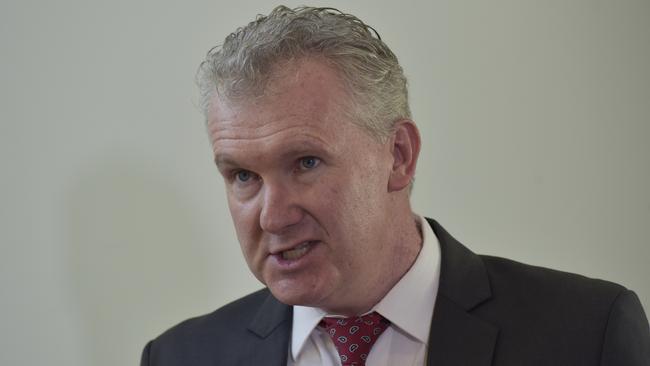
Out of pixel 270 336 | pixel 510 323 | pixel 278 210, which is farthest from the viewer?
pixel 270 336

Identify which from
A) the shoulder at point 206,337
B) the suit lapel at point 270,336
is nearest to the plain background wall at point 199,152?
the shoulder at point 206,337

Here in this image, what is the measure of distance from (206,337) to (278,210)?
504 mm

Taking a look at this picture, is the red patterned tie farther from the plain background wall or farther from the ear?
the plain background wall

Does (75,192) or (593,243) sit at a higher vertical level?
(75,192)

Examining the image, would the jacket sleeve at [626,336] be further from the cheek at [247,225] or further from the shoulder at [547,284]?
the cheek at [247,225]

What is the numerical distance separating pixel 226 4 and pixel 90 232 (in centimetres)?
67

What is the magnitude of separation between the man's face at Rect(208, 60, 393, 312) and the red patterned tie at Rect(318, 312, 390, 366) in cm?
12

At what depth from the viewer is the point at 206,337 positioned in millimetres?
1807

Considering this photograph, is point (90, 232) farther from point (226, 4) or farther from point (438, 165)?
point (438, 165)

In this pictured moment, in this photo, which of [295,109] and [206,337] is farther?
[206,337]

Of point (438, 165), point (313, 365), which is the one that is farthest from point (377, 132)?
point (438, 165)

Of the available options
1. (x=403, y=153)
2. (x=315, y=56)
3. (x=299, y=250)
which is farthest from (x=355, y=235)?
(x=315, y=56)

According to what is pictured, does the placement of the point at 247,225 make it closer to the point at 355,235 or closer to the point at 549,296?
the point at 355,235

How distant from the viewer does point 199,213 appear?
86.8 inches
